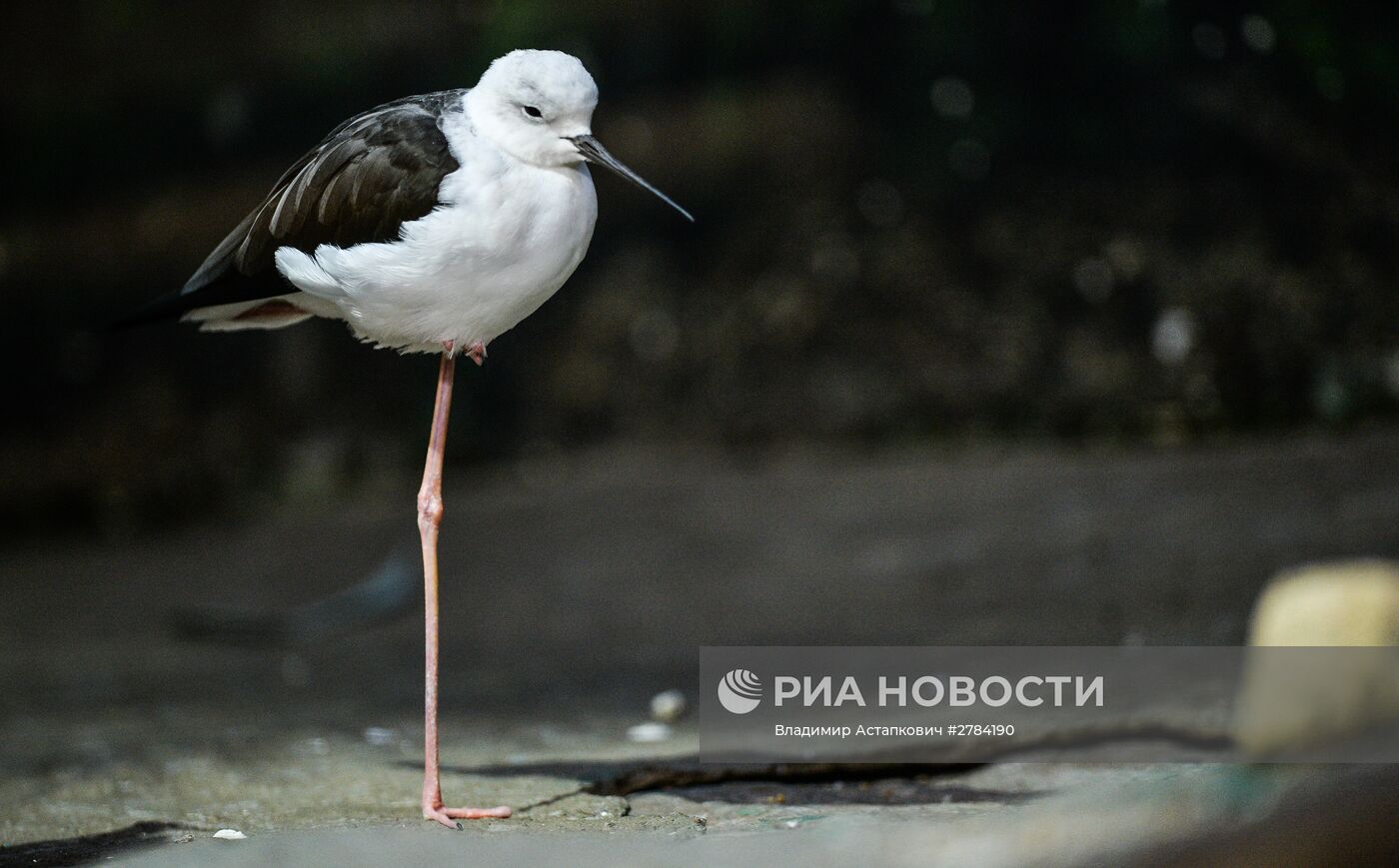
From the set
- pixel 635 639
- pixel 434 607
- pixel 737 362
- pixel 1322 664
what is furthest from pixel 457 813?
pixel 737 362

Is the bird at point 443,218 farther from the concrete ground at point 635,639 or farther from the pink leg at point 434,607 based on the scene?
the concrete ground at point 635,639

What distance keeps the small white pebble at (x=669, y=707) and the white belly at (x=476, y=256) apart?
1.21 m

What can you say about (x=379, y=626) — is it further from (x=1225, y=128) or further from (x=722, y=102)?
(x=1225, y=128)

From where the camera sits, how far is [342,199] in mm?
2324

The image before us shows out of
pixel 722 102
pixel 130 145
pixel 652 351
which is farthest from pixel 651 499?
pixel 130 145

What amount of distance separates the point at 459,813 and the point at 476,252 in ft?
2.83

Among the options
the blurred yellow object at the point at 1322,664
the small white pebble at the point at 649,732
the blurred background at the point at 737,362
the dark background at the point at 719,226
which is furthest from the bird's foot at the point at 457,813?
the dark background at the point at 719,226

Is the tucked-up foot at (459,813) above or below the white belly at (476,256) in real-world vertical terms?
below

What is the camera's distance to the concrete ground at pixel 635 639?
1857 mm

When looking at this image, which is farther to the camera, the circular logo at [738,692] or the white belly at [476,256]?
the circular logo at [738,692]

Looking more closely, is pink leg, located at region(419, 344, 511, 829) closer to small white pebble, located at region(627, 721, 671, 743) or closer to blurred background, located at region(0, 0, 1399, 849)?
small white pebble, located at region(627, 721, 671, 743)

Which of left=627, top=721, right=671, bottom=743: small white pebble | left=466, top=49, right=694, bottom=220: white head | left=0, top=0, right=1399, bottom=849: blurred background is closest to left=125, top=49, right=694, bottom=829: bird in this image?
left=466, top=49, right=694, bottom=220: white head

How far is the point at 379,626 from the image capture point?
4.50 metres

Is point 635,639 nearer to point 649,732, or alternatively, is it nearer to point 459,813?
point 649,732
